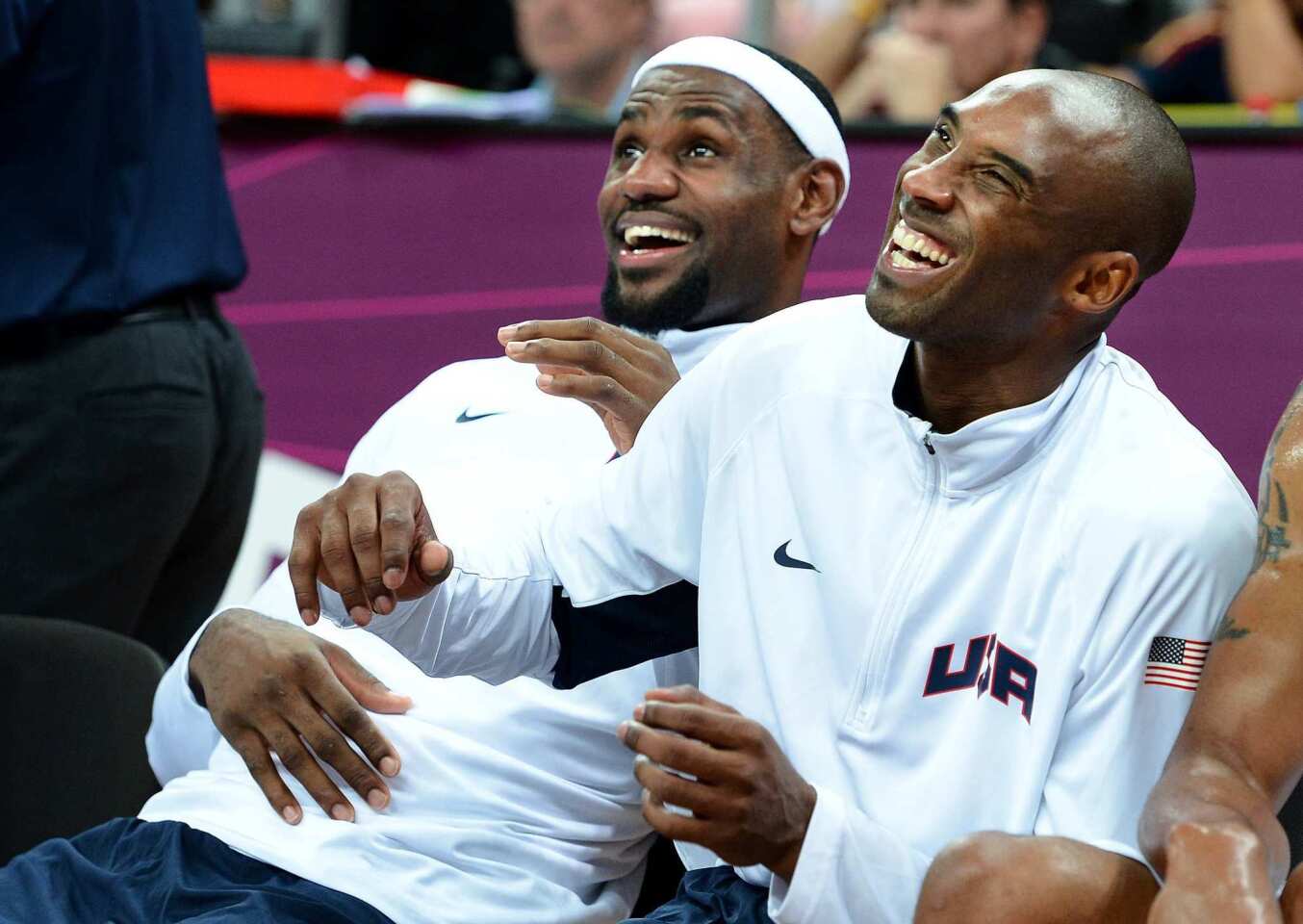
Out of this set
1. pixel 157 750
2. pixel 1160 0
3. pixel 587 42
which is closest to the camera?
pixel 157 750

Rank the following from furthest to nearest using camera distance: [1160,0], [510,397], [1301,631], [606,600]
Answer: [1160,0], [510,397], [606,600], [1301,631]

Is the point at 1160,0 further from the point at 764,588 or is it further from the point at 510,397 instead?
the point at 764,588

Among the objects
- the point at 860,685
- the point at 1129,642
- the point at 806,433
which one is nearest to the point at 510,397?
the point at 806,433

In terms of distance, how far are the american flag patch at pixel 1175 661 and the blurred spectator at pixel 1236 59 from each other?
8.73 feet

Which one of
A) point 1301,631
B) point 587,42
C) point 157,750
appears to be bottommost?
point 157,750

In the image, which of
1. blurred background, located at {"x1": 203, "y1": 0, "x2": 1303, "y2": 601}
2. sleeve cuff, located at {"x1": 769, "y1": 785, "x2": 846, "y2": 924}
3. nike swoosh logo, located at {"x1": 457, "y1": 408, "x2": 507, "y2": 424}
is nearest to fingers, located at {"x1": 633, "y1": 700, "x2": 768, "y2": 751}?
sleeve cuff, located at {"x1": 769, "y1": 785, "x2": 846, "y2": 924}

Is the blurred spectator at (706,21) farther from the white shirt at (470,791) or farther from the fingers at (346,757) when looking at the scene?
the fingers at (346,757)

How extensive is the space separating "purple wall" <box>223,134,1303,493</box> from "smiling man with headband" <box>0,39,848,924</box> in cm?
156

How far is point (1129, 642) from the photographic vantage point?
1847mm

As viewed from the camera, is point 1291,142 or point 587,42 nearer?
point 1291,142

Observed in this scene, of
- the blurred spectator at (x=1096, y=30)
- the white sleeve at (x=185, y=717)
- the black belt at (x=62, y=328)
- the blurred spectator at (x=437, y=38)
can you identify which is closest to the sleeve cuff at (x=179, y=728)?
the white sleeve at (x=185, y=717)

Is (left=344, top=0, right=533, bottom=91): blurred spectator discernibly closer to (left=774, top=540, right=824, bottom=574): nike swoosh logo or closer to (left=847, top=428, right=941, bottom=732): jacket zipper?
(left=774, top=540, right=824, bottom=574): nike swoosh logo

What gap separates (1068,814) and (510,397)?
3.91 feet

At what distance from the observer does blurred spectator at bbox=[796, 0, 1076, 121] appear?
4398mm
